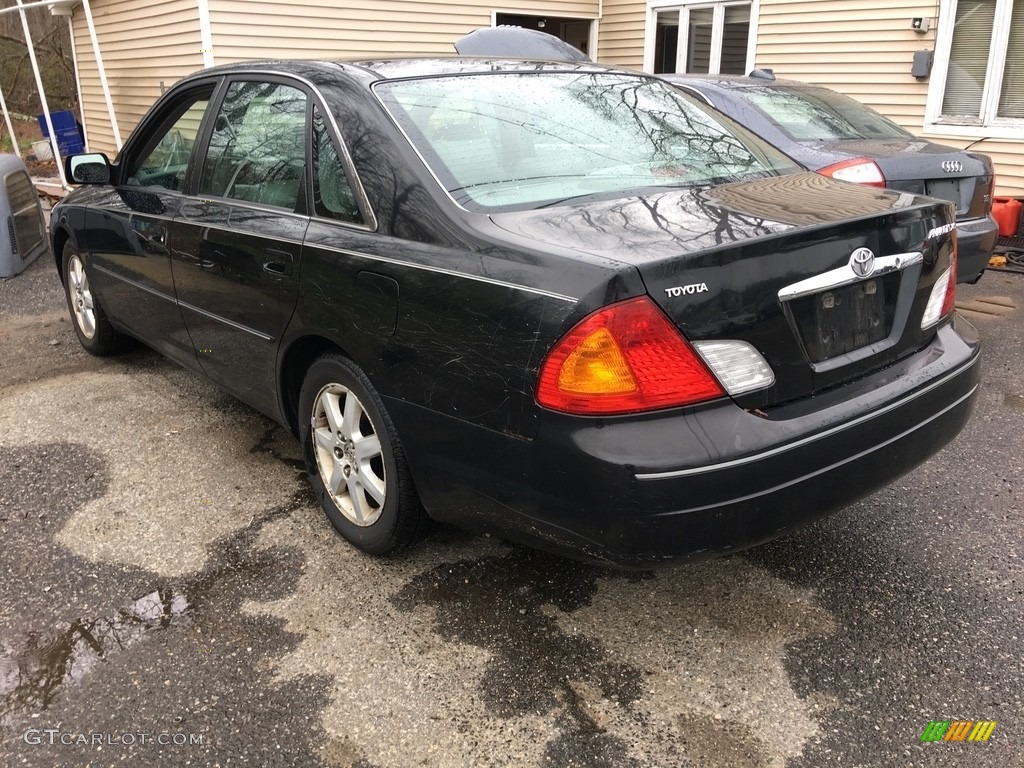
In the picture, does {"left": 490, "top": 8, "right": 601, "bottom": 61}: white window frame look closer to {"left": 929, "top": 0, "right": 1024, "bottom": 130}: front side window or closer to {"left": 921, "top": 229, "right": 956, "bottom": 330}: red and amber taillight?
{"left": 929, "top": 0, "right": 1024, "bottom": 130}: front side window

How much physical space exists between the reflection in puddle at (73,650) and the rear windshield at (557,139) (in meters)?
1.64

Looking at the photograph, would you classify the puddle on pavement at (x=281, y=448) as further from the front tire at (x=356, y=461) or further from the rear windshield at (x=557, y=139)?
the rear windshield at (x=557, y=139)

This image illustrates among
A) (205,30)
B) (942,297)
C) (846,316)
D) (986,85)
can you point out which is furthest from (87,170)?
(986,85)

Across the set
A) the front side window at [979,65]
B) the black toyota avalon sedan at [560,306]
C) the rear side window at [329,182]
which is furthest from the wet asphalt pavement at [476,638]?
the front side window at [979,65]

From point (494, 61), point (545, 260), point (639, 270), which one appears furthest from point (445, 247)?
point (494, 61)

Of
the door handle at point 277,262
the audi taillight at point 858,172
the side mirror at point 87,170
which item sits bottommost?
the audi taillight at point 858,172

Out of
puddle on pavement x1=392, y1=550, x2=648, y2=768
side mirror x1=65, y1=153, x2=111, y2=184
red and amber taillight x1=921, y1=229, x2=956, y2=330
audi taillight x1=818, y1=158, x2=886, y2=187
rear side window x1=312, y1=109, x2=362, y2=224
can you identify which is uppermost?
rear side window x1=312, y1=109, x2=362, y2=224

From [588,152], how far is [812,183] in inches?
29.9

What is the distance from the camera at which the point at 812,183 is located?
2848mm

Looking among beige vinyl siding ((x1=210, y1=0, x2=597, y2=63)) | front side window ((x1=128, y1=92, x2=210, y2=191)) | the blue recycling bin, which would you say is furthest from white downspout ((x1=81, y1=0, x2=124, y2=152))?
front side window ((x1=128, y1=92, x2=210, y2=191))

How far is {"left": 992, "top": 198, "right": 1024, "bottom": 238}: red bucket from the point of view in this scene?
26.1 ft

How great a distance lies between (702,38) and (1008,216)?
5346 mm

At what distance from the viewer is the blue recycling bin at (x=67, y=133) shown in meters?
14.3

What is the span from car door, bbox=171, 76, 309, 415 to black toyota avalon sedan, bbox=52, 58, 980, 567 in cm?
1
